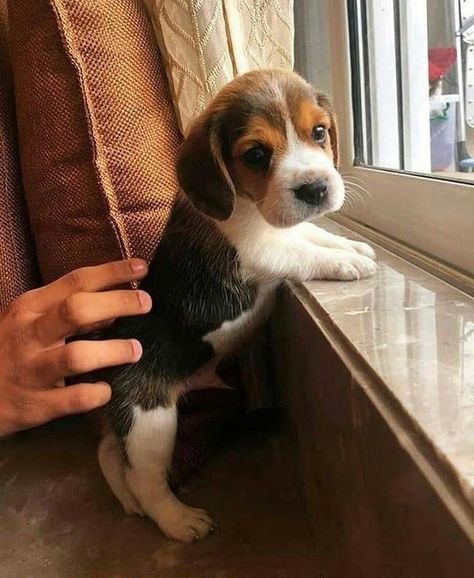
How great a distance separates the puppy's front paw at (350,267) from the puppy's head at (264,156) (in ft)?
0.25

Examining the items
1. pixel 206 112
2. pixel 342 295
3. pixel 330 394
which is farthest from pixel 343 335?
pixel 206 112

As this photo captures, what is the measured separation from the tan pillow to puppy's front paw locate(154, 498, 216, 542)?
426mm

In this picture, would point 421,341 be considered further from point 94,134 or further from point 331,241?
point 94,134

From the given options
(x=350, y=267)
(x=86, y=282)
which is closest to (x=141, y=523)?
(x=86, y=282)

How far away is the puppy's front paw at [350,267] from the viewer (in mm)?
966

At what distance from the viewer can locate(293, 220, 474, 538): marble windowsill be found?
43 centimetres

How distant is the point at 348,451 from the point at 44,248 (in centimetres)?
75

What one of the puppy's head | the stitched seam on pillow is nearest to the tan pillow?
the stitched seam on pillow

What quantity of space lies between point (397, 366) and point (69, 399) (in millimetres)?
466

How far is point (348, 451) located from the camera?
0.61 metres

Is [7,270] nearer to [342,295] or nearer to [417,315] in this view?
[342,295]

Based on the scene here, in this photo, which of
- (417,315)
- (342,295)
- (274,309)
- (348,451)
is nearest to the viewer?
(348,451)

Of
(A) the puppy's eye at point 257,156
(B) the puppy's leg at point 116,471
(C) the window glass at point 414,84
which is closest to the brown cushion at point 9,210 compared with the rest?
(B) the puppy's leg at point 116,471

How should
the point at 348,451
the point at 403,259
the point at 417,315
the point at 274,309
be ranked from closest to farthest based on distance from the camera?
the point at 348,451
the point at 417,315
the point at 403,259
the point at 274,309
